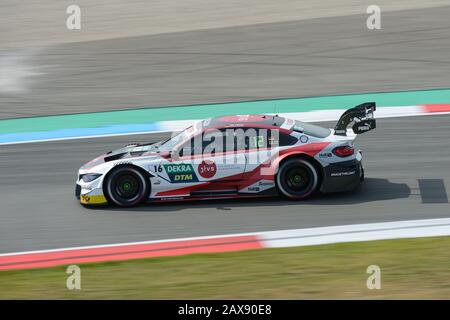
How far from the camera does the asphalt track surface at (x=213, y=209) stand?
11.8m

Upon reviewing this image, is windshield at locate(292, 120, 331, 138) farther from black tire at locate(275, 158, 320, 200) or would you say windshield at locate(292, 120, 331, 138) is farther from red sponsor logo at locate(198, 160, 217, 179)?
red sponsor logo at locate(198, 160, 217, 179)

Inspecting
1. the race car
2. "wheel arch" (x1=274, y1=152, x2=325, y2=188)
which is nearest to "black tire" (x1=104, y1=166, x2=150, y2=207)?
the race car

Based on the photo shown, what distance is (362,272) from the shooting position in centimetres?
964

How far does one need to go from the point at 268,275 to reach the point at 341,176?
317cm

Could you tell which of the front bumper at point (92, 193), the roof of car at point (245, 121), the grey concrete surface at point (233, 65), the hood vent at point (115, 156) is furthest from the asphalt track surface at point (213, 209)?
the grey concrete surface at point (233, 65)

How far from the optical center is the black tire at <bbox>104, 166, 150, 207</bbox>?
1259 centimetres

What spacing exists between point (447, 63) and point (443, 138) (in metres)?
5.47

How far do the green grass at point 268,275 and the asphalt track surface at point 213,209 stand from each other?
112cm

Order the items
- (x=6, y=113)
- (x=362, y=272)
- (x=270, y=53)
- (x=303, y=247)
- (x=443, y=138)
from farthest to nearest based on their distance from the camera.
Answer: (x=270, y=53) → (x=6, y=113) → (x=443, y=138) → (x=303, y=247) → (x=362, y=272)

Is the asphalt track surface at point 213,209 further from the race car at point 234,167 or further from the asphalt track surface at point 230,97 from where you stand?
the race car at point 234,167

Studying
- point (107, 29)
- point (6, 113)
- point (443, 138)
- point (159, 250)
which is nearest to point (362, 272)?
point (159, 250)

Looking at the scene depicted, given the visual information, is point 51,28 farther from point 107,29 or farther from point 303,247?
point 303,247

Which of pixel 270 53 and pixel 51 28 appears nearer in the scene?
pixel 270 53
